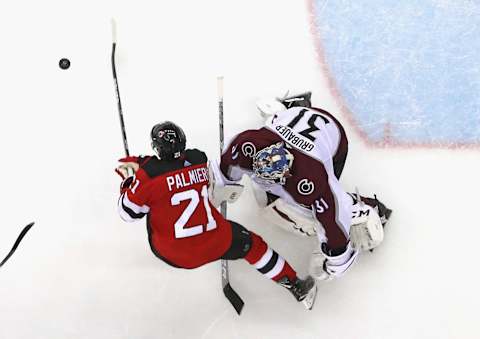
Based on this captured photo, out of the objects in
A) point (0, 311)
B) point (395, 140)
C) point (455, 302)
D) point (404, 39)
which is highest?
point (404, 39)

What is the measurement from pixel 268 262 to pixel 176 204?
2.14ft

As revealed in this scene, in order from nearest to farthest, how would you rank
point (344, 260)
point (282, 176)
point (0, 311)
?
point (282, 176) → point (344, 260) → point (0, 311)

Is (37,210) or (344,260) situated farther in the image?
(37,210)

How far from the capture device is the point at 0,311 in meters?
3.01

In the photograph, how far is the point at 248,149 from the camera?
7.39 feet

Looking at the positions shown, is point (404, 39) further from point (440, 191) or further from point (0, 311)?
point (0, 311)

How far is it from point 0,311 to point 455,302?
256 centimetres

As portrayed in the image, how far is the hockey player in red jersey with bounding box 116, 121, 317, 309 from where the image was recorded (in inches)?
90.7

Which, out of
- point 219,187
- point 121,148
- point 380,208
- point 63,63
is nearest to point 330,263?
point 380,208

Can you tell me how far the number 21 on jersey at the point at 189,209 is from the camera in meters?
2.34

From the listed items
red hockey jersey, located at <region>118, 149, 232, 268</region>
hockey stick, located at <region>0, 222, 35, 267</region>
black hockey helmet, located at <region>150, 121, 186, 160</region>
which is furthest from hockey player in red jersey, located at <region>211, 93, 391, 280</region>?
hockey stick, located at <region>0, 222, 35, 267</region>

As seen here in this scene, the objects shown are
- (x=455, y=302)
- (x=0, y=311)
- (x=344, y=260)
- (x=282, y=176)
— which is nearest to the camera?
(x=282, y=176)

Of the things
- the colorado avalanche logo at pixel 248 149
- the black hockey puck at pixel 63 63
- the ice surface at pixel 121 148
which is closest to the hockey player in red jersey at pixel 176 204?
the colorado avalanche logo at pixel 248 149

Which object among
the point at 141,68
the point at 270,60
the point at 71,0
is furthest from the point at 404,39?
the point at 71,0
